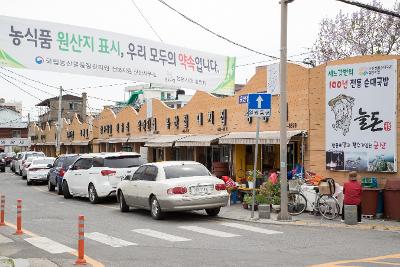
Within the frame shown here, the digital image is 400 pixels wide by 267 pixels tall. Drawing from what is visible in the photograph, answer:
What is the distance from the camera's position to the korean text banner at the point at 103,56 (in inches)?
506

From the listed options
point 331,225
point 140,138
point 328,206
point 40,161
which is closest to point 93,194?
point 328,206

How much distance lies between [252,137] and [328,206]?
7.22 m

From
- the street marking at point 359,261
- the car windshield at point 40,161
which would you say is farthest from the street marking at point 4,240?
the car windshield at point 40,161

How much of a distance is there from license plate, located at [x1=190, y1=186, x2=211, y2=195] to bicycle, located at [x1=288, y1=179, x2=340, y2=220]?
2.88 metres

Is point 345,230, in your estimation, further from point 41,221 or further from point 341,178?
point 41,221

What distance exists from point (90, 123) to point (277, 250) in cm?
4094

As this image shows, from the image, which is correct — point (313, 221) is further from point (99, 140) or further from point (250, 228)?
point (99, 140)

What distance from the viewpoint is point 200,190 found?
14625 millimetres

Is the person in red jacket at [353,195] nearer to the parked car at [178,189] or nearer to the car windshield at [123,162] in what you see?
the parked car at [178,189]

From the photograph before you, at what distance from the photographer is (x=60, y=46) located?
1353 centimetres

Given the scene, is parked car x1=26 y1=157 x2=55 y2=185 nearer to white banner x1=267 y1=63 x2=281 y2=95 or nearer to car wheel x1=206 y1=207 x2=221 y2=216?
white banner x1=267 y1=63 x2=281 y2=95

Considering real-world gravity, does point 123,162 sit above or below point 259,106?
below

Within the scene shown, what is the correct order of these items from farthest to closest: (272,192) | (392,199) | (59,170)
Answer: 1. (59,170)
2. (272,192)
3. (392,199)

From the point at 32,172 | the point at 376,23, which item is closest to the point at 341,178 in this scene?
the point at 32,172
